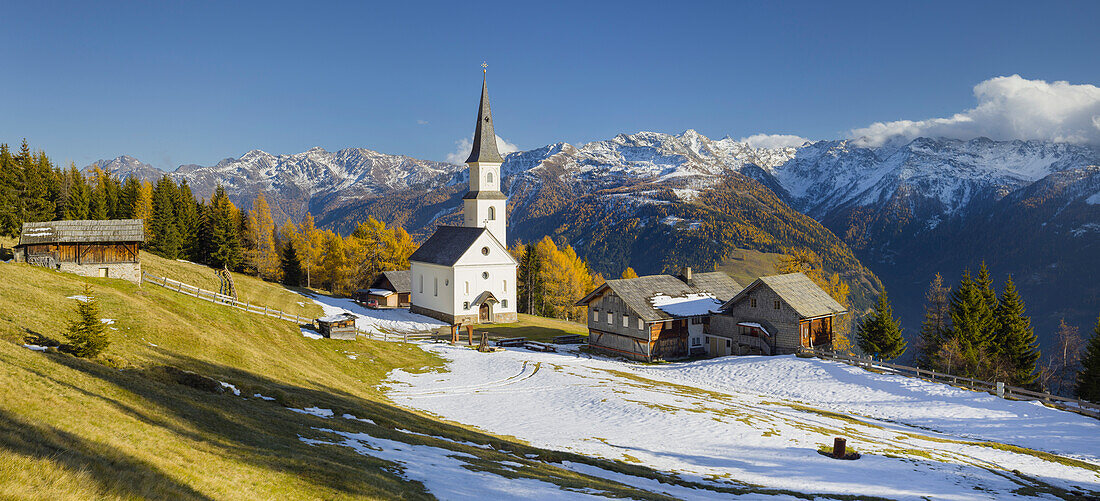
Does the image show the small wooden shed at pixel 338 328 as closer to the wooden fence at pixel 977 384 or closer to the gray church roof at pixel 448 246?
the gray church roof at pixel 448 246

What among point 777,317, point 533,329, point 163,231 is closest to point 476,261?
point 533,329

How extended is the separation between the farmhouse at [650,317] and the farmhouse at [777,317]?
3059 millimetres

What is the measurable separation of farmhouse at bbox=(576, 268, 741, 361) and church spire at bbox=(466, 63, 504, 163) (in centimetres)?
2239

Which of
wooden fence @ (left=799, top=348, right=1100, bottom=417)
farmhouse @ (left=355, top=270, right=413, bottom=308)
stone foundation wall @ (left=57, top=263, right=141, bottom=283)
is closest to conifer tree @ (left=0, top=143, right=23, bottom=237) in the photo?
stone foundation wall @ (left=57, top=263, right=141, bottom=283)

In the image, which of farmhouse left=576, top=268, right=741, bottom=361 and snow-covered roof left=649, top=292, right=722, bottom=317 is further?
snow-covered roof left=649, top=292, right=722, bottom=317

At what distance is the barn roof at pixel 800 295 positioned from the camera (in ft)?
173

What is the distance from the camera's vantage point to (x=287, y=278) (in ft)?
302

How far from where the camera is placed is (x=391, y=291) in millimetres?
81875

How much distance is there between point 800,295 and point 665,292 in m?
12.8

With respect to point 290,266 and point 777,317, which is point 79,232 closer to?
point 290,266

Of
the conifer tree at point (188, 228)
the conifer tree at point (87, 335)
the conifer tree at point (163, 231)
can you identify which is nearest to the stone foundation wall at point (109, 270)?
the conifer tree at point (87, 335)

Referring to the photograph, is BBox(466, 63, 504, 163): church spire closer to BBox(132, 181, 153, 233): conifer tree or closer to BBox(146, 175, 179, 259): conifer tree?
BBox(146, 175, 179, 259): conifer tree

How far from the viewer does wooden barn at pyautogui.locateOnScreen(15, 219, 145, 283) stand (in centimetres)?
4216

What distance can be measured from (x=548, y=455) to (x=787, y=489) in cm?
833
